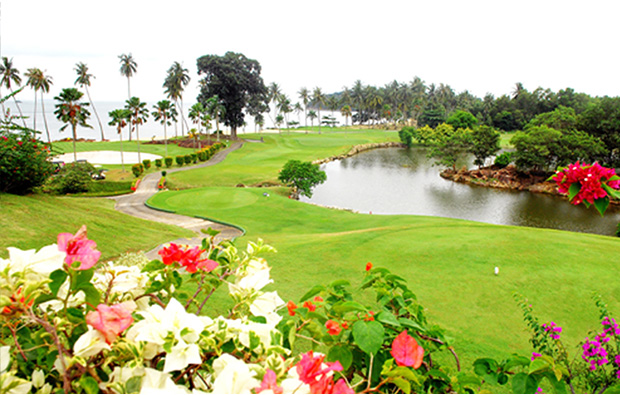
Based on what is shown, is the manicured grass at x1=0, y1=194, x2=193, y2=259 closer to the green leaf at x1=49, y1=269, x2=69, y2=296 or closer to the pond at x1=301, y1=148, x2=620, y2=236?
the green leaf at x1=49, y1=269, x2=69, y2=296

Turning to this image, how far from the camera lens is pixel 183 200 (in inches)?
1075

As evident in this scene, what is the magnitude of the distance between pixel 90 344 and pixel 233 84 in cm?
6958

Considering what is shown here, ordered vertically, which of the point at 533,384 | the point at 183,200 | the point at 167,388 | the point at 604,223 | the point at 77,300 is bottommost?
the point at 604,223

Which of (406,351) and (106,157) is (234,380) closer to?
(406,351)

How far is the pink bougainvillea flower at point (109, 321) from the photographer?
1.10m

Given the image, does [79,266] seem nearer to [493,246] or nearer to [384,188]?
[493,246]

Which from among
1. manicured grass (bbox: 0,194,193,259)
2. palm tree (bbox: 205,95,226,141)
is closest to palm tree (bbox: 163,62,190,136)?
palm tree (bbox: 205,95,226,141)

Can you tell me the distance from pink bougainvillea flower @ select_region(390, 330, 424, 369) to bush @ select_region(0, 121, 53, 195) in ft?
45.5

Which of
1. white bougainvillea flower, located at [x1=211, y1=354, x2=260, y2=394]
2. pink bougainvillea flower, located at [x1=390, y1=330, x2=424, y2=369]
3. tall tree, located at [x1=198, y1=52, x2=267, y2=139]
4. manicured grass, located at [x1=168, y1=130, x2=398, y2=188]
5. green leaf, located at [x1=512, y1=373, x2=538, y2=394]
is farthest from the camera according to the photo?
tall tree, located at [x1=198, y1=52, x2=267, y2=139]

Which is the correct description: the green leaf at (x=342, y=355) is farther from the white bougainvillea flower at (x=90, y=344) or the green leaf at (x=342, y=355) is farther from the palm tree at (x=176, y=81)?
the palm tree at (x=176, y=81)

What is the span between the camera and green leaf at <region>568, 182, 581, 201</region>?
239cm

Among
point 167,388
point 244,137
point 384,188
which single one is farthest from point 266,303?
point 244,137

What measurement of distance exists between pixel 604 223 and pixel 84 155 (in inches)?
2358

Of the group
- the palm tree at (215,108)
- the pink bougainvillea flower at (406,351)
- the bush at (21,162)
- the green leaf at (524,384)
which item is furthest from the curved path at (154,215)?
the palm tree at (215,108)
